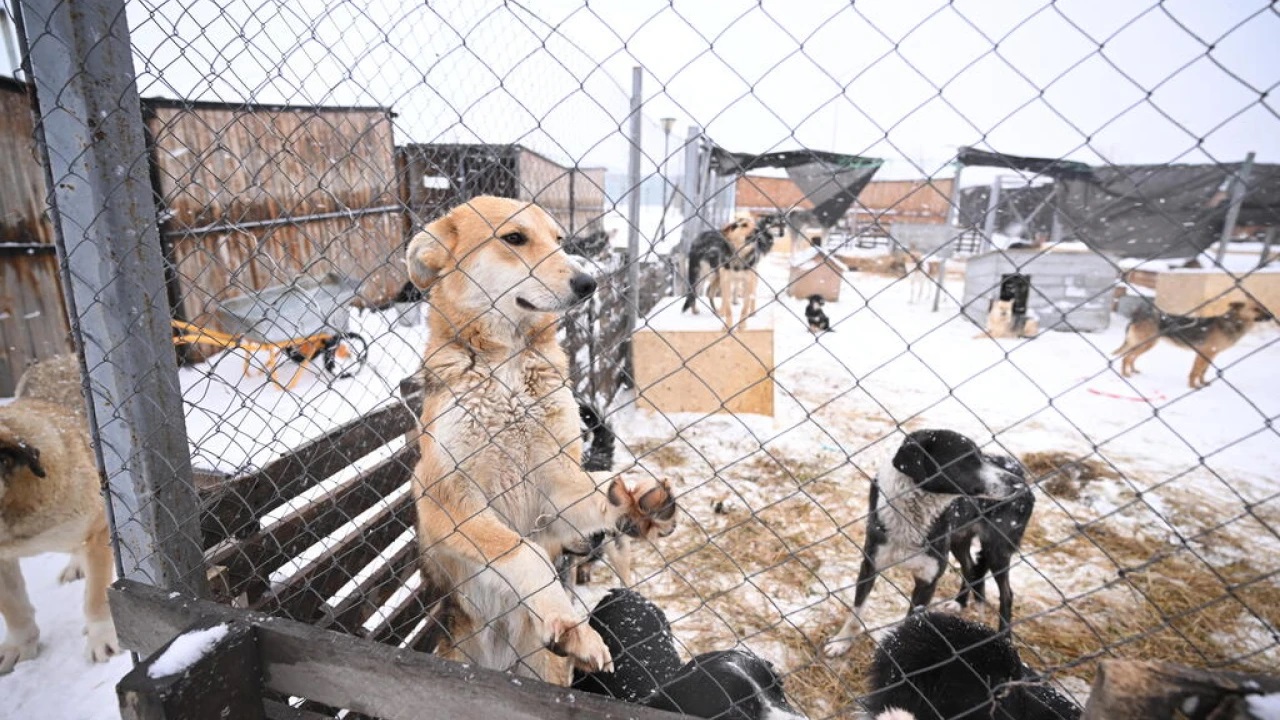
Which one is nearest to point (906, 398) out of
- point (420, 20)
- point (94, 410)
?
point (420, 20)

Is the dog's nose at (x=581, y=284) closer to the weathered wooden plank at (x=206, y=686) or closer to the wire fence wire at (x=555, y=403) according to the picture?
the wire fence wire at (x=555, y=403)

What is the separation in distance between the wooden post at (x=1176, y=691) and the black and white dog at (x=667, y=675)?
120 cm

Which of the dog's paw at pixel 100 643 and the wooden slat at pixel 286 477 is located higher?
the wooden slat at pixel 286 477

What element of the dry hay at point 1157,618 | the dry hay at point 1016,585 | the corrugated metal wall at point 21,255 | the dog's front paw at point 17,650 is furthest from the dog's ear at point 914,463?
the corrugated metal wall at point 21,255

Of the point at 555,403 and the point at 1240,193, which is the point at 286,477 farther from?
the point at 1240,193

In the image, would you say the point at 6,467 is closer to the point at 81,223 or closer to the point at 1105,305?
the point at 81,223

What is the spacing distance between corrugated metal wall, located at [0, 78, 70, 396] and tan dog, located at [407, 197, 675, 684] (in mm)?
7007

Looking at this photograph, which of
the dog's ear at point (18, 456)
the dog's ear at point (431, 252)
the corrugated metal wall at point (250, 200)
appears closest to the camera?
the dog's ear at point (431, 252)

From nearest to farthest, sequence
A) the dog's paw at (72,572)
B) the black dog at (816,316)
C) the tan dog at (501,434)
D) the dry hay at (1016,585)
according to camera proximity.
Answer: the tan dog at (501,434) → the dry hay at (1016,585) → the dog's paw at (72,572) → the black dog at (816,316)

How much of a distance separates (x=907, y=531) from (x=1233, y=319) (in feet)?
26.0

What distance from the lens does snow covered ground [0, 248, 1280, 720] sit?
2.28 m

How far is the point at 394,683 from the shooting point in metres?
1.50

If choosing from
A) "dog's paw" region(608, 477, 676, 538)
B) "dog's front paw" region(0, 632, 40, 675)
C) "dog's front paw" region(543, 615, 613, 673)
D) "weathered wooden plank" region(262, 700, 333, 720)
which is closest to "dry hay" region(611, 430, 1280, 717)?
"dog's paw" region(608, 477, 676, 538)

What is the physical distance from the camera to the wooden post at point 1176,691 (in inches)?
36.0
